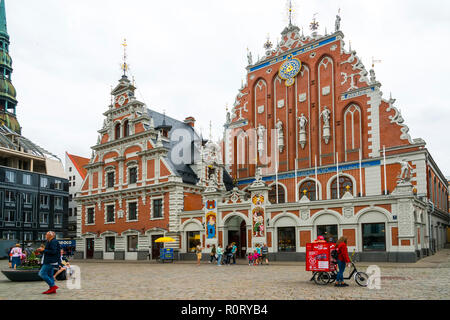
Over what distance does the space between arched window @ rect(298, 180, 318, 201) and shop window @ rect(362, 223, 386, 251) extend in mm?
7729

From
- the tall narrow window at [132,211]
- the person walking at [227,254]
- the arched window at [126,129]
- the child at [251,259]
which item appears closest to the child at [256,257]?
the child at [251,259]

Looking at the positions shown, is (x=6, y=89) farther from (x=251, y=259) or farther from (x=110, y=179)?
(x=251, y=259)

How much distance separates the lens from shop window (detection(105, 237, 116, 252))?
43.0 m

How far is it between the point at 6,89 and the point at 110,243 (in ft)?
169

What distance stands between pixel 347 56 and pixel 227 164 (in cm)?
1530

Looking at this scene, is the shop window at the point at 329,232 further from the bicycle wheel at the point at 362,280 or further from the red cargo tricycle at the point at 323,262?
the bicycle wheel at the point at 362,280

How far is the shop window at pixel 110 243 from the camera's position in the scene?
43.0 meters

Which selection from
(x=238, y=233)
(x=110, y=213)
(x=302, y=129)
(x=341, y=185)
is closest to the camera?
(x=341, y=185)

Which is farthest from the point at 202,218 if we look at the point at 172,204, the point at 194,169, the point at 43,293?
the point at 43,293

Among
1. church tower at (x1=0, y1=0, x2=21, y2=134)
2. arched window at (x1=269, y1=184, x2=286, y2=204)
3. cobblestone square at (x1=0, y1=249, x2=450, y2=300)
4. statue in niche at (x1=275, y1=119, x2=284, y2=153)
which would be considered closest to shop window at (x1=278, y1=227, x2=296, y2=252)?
arched window at (x1=269, y1=184, x2=286, y2=204)

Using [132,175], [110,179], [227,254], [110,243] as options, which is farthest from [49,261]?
[110,179]

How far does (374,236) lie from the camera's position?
92.0 feet

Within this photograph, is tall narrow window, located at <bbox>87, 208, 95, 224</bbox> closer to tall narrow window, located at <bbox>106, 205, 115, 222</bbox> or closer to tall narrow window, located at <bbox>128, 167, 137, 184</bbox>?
tall narrow window, located at <bbox>106, 205, 115, 222</bbox>
